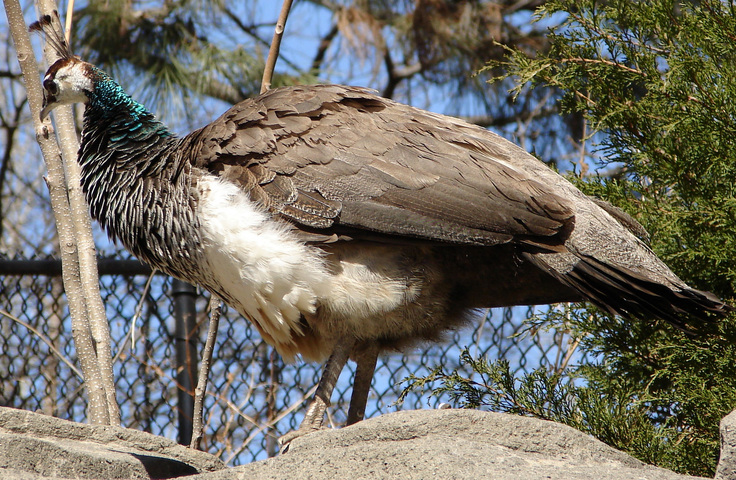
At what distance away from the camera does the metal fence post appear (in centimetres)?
481

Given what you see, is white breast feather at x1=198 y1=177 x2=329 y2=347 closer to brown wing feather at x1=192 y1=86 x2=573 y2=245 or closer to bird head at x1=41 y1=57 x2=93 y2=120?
brown wing feather at x1=192 y1=86 x2=573 y2=245

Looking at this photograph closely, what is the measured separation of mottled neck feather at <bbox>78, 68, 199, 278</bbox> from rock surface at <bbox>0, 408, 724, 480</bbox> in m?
0.85

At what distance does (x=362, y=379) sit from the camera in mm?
3752

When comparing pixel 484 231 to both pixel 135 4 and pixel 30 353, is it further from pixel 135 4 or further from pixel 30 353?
pixel 135 4

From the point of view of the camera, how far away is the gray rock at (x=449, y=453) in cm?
228

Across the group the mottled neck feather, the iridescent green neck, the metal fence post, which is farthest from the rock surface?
the metal fence post

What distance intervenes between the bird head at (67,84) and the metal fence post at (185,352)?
1289 mm

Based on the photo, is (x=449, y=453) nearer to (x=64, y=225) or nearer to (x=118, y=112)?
(x=64, y=225)

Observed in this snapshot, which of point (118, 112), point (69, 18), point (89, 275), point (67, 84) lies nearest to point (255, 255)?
point (89, 275)

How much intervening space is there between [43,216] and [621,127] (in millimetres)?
8100

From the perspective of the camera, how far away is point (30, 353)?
20.1 feet

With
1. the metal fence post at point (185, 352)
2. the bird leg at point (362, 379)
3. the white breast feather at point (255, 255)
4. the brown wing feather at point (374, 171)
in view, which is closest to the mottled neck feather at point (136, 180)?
the white breast feather at point (255, 255)

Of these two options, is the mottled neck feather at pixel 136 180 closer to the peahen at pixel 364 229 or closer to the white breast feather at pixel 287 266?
the peahen at pixel 364 229

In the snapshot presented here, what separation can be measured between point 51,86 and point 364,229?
178cm
